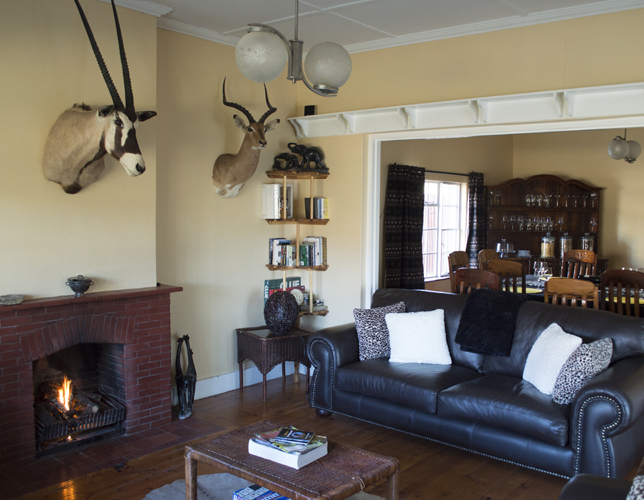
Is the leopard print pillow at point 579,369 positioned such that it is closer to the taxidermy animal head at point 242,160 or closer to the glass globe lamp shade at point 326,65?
the glass globe lamp shade at point 326,65

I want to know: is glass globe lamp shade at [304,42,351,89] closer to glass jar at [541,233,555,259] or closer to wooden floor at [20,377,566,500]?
wooden floor at [20,377,566,500]

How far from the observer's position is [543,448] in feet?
10.0

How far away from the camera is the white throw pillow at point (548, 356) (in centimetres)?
325

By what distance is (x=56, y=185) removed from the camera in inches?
136

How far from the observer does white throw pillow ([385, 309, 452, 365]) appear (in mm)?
3973

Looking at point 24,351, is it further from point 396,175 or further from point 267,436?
point 396,175

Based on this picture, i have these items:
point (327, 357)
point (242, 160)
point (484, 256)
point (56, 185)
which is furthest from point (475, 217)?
point (56, 185)

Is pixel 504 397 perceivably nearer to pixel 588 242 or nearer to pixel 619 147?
pixel 619 147

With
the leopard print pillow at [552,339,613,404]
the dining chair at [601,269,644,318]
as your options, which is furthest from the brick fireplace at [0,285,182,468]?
the dining chair at [601,269,644,318]

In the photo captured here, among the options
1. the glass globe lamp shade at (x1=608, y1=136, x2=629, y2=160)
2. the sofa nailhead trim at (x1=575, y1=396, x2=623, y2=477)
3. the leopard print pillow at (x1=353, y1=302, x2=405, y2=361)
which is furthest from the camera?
the glass globe lamp shade at (x1=608, y1=136, x2=629, y2=160)

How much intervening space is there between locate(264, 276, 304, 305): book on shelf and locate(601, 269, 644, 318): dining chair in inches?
102

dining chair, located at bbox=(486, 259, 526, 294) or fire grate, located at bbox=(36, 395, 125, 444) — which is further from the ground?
dining chair, located at bbox=(486, 259, 526, 294)

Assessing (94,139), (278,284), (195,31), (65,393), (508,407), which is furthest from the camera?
(278,284)

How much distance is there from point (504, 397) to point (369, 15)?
270cm
